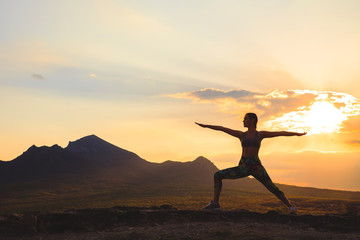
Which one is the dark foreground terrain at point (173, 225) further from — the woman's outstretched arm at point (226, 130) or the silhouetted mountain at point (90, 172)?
the silhouetted mountain at point (90, 172)

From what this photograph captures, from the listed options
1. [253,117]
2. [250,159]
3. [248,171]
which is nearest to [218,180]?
[248,171]

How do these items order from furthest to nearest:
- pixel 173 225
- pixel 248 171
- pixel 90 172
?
pixel 90 172 → pixel 248 171 → pixel 173 225

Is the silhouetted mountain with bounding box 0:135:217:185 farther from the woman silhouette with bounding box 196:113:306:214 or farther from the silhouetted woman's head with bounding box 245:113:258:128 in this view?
the silhouetted woman's head with bounding box 245:113:258:128

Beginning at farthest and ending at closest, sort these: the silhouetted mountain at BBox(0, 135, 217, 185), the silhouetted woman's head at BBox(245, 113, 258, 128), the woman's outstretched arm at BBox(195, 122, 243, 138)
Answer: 1. the silhouetted mountain at BBox(0, 135, 217, 185)
2. the woman's outstretched arm at BBox(195, 122, 243, 138)
3. the silhouetted woman's head at BBox(245, 113, 258, 128)

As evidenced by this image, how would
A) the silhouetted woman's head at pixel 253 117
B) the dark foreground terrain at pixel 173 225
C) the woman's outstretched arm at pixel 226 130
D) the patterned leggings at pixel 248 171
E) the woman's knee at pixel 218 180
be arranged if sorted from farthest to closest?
the woman's outstretched arm at pixel 226 130 < the silhouetted woman's head at pixel 253 117 < the woman's knee at pixel 218 180 < the patterned leggings at pixel 248 171 < the dark foreground terrain at pixel 173 225

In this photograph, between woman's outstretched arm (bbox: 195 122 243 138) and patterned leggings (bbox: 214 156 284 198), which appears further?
woman's outstretched arm (bbox: 195 122 243 138)

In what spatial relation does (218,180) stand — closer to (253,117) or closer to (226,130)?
(226,130)

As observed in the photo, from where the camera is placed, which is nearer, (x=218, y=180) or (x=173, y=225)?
(x=173, y=225)

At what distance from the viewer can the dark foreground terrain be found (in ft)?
39.1

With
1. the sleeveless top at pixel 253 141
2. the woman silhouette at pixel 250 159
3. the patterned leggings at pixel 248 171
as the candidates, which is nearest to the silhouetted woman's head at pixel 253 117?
the woman silhouette at pixel 250 159

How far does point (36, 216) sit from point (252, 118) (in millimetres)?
8883

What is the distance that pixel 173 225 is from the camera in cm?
1322

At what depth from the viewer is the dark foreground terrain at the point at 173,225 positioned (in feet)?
39.1


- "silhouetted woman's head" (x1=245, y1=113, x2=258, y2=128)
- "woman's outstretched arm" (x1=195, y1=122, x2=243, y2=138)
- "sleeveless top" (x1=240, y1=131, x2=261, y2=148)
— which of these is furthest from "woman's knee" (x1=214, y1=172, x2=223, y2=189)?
"silhouetted woman's head" (x1=245, y1=113, x2=258, y2=128)
